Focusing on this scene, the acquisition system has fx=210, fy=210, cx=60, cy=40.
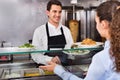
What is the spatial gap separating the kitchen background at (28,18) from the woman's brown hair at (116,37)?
204cm

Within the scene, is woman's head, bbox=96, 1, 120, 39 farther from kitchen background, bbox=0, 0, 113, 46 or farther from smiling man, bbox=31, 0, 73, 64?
kitchen background, bbox=0, 0, 113, 46

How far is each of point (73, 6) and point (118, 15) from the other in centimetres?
208

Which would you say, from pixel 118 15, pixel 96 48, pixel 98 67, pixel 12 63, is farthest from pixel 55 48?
pixel 118 15

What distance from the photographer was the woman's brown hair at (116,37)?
935 millimetres

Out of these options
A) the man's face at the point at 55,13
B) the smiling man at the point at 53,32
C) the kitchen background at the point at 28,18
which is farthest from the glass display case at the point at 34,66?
the kitchen background at the point at 28,18

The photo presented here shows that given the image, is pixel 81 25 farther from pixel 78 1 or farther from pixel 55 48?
pixel 55 48

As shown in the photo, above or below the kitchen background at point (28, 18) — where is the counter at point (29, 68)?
below

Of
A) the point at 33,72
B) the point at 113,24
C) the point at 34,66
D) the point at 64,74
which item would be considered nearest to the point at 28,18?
the point at 34,66

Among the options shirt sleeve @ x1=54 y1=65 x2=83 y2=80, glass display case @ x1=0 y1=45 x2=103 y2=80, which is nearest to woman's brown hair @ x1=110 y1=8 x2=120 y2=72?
shirt sleeve @ x1=54 y1=65 x2=83 y2=80

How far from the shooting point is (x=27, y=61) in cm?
177

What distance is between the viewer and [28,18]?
9.95 feet

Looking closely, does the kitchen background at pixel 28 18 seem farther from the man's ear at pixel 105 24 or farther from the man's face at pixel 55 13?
the man's ear at pixel 105 24

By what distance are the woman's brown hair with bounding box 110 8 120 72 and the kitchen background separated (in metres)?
2.04

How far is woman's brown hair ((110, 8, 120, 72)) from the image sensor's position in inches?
36.8
